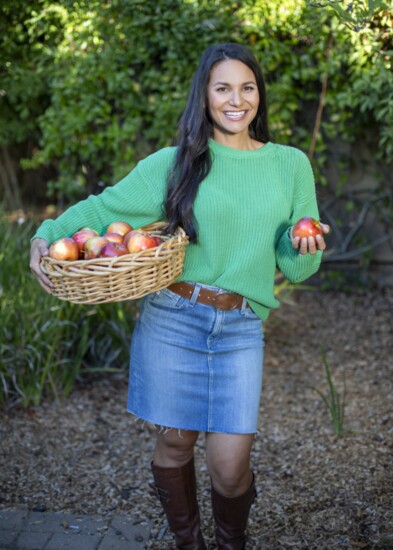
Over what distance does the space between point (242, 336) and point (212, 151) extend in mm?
604

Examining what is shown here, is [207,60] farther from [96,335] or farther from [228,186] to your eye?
[96,335]

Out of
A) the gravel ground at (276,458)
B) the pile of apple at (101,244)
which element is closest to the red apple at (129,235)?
the pile of apple at (101,244)

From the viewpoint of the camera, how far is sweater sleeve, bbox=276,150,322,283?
229 cm

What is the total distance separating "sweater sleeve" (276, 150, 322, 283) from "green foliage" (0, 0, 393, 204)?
0.49 m

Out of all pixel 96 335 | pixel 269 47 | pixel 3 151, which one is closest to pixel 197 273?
pixel 96 335

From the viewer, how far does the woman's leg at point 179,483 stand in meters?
2.36

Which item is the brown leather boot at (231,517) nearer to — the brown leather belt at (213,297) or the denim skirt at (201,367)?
the denim skirt at (201,367)

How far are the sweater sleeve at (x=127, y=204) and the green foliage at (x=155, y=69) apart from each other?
0.76 meters

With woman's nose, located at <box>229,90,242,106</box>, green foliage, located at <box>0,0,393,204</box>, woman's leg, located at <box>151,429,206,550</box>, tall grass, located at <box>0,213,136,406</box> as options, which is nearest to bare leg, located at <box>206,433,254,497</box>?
woman's leg, located at <box>151,429,206,550</box>

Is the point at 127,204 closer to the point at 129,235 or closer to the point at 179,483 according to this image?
the point at 129,235

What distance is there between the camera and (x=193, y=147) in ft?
7.49

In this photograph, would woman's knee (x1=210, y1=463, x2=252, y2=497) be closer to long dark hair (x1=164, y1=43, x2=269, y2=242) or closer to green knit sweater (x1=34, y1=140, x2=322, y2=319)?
green knit sweater (x1=34, y1=140, x2=322, y2=319)

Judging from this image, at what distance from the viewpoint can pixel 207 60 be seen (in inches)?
91.4

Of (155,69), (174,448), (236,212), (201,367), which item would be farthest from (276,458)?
(155,69)
